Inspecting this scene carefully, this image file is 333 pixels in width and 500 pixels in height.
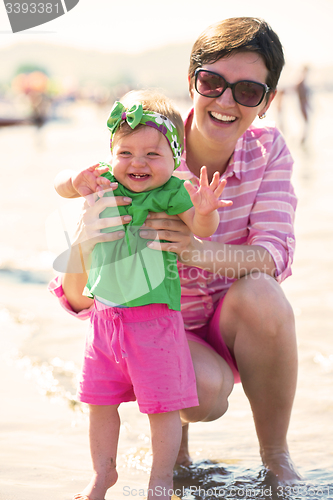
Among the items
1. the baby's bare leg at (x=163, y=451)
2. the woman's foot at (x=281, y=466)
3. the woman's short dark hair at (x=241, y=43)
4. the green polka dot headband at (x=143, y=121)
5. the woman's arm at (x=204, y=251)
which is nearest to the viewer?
A: the baby's bare leg at (x=163, y=451)

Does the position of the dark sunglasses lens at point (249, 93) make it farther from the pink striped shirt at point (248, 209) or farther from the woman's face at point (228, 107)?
the pink striped shirt at point (248, 209)

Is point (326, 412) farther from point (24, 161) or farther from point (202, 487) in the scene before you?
point (24, 161)

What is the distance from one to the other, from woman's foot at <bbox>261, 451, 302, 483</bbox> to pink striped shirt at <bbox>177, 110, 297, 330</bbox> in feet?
2.00

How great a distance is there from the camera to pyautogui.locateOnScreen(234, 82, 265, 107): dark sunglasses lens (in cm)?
218

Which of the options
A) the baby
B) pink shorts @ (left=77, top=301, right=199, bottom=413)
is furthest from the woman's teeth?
pink shorts @ (left=77, top=301, right=199, bottom=413)

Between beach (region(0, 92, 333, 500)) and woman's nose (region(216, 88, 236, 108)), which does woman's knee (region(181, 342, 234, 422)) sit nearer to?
beach (region(0, 92, 333, 500))

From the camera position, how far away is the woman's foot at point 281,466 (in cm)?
207

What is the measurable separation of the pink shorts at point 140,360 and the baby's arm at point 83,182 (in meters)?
0.41

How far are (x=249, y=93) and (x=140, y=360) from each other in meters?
1.16

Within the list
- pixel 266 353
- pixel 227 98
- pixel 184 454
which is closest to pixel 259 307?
pixel 266 353

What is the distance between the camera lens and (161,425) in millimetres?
1796

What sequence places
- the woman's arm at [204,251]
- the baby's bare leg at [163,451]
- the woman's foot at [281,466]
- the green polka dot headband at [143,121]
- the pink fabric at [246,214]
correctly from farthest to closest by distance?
the pink fabric at [246,214] → the woman's foot at [281,466] → the woman's arm at [204,251] → the green polka dot headband at [143,121] → the baby's bare leg at [163,451]

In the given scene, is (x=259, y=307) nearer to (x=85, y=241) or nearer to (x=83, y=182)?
(x=85, y=241)

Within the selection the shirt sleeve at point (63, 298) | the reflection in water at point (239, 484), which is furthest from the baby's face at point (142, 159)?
the reflection in water at point (239, 484)
